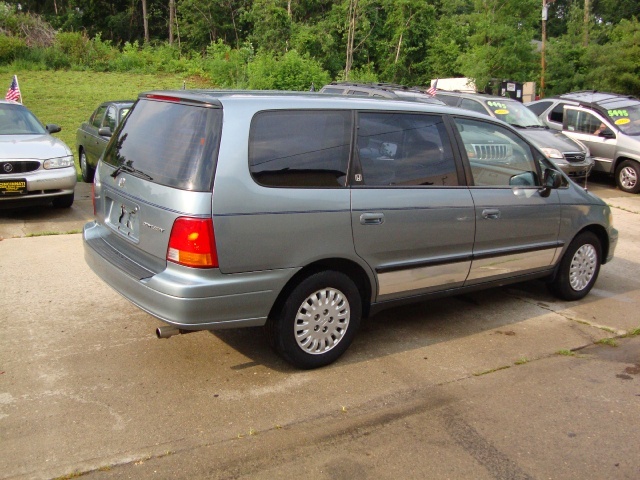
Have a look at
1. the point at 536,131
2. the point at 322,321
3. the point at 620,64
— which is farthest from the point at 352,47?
the point at 322,321

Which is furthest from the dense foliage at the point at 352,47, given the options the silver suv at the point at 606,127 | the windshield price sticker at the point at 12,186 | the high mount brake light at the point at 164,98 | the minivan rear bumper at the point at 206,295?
the minivan rear bumper at the point at 206,295

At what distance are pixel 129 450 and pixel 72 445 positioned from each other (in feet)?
1.05

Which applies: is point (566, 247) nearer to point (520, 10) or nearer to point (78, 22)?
point (520, 10)

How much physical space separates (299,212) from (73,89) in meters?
23.4

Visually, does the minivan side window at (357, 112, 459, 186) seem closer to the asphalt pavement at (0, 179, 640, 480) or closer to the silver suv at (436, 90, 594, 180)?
the asphalt pavement at (0, 179, 640, 480)

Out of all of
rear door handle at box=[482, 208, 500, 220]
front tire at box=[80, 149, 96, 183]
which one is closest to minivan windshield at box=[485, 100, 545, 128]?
front tire at box=[80, 149, 96, 183]

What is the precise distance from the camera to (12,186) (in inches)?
348

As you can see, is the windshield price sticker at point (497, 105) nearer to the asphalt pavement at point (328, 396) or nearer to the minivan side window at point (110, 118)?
the minivan side window at point (110, 118)

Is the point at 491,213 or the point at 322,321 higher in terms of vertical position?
the point at 491,213

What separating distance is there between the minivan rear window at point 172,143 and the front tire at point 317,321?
1.00 metres

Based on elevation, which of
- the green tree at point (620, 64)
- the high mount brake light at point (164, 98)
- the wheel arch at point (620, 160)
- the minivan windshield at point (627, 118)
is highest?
the green tree at point (620, 64)

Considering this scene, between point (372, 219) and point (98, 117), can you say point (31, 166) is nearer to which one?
point (98, 117)

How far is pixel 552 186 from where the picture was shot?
599 cm

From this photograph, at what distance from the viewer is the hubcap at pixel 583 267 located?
648 cm
